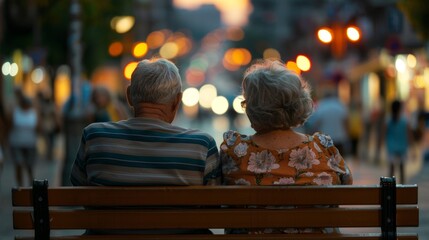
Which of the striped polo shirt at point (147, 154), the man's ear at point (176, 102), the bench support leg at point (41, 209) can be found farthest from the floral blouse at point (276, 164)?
the bench support leg at point (41, 209)

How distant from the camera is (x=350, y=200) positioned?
17.1 ft

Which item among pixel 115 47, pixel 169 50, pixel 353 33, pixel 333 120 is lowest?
pixel 333 120

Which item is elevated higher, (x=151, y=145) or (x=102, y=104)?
(x=102, y=104)

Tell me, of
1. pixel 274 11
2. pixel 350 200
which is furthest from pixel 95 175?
pixel 274 11

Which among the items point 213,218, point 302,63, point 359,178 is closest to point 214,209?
point 213,218

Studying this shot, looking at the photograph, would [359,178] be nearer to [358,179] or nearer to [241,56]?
[358,179]

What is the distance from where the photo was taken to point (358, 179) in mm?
21969

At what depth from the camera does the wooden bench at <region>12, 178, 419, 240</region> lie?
205 inches

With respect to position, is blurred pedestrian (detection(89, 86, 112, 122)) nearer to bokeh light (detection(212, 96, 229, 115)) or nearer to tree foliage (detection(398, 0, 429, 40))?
tree foliage (detection(398, 0, 429, 40))

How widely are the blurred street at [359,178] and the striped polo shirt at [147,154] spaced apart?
6.41 metres

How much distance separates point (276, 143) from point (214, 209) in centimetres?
58

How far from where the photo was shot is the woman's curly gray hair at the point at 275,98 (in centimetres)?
553

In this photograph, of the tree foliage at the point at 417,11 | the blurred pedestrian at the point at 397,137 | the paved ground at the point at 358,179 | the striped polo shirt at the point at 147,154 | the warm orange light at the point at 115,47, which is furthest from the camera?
the warm orange light at the point at 115,47

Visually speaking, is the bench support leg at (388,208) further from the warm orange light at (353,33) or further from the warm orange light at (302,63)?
the warm orange light at (353,33)
